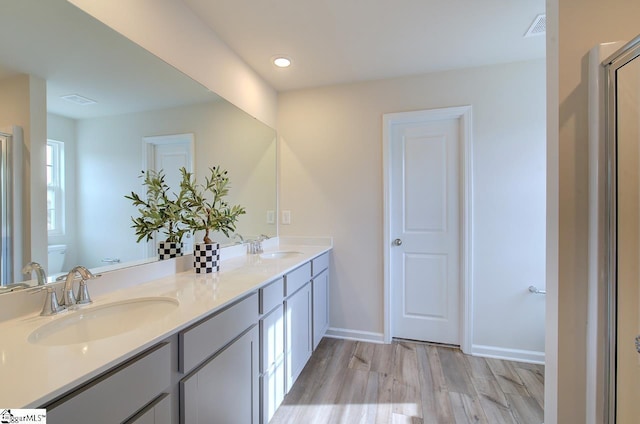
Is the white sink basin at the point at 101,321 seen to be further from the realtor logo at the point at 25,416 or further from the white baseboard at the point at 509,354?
the white baseboard at the point at 509,354

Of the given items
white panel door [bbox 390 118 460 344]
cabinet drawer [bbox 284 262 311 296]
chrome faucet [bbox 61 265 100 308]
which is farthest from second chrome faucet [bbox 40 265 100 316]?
white panel door [bbox 390 118 460 344]

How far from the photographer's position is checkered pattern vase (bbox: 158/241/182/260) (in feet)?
5.20

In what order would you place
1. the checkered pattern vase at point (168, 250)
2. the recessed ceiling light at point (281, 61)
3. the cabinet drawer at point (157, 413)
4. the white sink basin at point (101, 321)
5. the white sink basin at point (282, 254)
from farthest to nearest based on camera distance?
the white sink basin at point (282, 254), the recessed ceiling light at point (281, 61), the checkered pattern vase at point (168, 250), the white sink basin at point (101, 321), the cabinet drawer at point (157, 413)

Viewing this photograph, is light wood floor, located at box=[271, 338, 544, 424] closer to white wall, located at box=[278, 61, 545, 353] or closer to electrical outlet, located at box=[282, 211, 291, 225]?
white wall, located at box=[278, 61, 545, 353]

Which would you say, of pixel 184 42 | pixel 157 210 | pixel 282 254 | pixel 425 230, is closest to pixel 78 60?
pixel 184 42

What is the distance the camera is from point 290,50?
2.14 m

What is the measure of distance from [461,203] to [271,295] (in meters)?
1.77

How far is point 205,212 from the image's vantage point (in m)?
1.79

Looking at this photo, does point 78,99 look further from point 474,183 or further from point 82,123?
point 474,183

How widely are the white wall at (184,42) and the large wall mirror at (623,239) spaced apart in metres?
2.06

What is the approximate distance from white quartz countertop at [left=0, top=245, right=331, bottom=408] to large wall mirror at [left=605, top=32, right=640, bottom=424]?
1.55m

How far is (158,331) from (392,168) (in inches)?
87.5

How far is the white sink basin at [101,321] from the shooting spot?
0.94 m

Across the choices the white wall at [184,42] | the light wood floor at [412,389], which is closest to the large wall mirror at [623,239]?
the light wood floor at [412,389]
